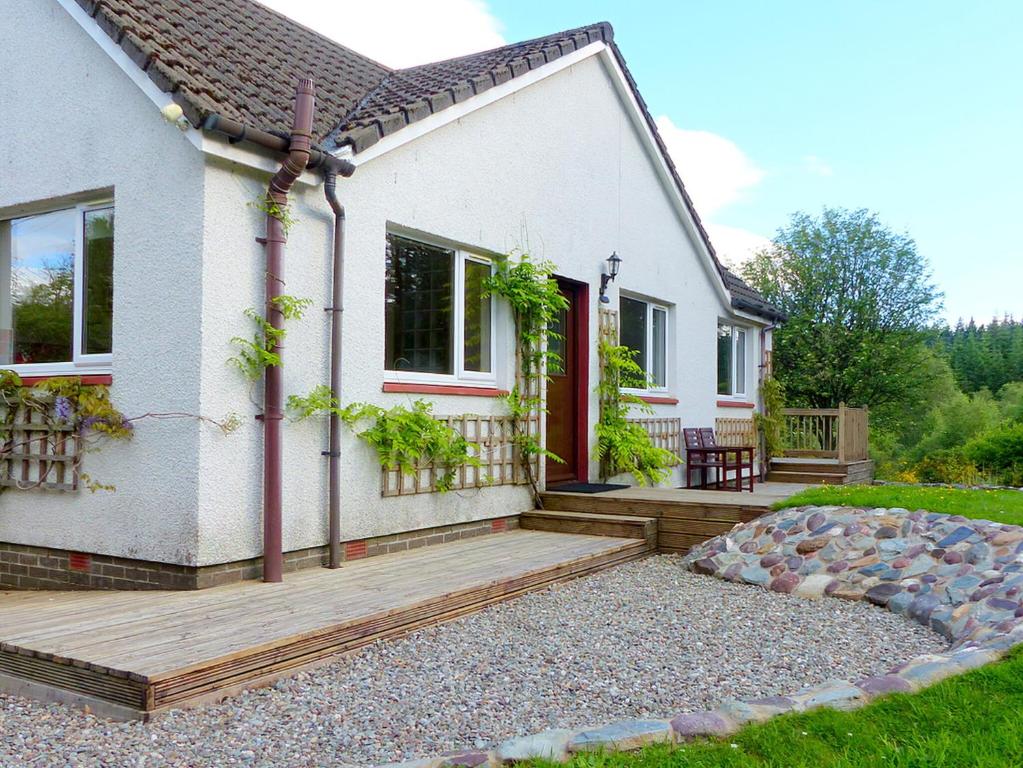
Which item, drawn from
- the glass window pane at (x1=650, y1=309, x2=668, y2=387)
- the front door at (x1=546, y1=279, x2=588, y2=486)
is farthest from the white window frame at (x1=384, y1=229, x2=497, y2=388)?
the glass window pane at (x1=650, y1=309, x2=668, y2=387)

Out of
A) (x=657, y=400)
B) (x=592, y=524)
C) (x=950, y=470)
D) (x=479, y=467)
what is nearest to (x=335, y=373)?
(x=479, y=467)

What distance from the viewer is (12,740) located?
3.51m

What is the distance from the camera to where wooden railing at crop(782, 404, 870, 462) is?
14570mm

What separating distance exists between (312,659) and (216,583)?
1510mm

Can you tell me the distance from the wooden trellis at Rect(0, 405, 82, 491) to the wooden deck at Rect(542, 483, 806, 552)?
4.62 metres

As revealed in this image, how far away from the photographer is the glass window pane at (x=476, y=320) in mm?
8180

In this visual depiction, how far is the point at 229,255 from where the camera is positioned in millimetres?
5688

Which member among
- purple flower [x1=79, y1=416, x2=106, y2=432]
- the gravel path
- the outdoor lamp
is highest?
the outdoor lamp

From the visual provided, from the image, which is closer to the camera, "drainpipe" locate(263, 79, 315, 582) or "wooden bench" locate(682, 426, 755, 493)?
"drainpipe" locate(263, 79, 315, 582)

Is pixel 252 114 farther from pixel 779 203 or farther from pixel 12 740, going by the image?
pixel 779 203

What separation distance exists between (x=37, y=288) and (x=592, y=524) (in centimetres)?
527

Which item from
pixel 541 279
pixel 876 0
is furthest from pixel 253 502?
pixel 876 0

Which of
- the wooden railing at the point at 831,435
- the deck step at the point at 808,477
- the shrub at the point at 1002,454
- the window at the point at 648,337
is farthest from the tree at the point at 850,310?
the window at the point at 648,337

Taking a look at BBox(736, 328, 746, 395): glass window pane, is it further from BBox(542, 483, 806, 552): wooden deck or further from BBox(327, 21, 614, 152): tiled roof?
BBox(327, 21, 614, 152): tiled roof
